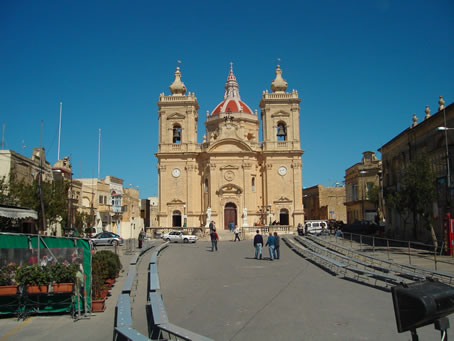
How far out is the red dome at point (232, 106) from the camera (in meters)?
66.2

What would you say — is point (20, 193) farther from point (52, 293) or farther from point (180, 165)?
point (180, 165)

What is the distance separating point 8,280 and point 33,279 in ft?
2.24

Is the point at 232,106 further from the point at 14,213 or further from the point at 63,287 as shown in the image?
the point at 63,287

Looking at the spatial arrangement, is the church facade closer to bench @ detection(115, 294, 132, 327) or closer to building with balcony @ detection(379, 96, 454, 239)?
building with balcony @ detection(379, 96, 454, 239)

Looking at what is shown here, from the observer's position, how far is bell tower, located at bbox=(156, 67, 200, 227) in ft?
177

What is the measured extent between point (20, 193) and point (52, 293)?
16.0m

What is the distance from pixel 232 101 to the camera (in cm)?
6838

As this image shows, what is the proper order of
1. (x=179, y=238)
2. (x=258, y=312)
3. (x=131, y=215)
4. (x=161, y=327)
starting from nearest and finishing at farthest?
(x=161, y=327), (x=258, y=312), (x=179, y=238), (x=131, y=215)

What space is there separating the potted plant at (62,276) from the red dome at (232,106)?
181 ft

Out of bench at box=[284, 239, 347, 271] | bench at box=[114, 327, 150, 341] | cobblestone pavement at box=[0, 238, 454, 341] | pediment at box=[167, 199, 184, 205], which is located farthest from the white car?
bench at box=[114, 327, 150, 341]

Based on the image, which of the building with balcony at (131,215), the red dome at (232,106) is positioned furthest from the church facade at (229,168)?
the red dome at (232,106)

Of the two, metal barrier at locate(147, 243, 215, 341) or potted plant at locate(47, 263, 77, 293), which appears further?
potted plant at locate(47, 263, 77, 293)

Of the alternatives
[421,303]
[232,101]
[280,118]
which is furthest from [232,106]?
[421,303]

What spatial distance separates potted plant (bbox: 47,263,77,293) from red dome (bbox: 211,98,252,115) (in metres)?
55.3
